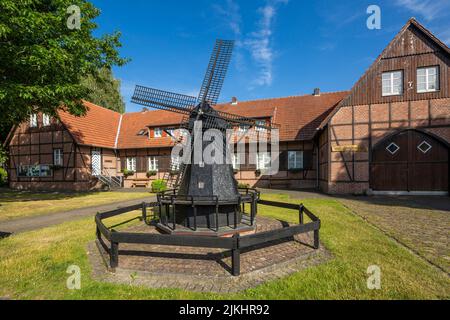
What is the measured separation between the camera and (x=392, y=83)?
1388cm

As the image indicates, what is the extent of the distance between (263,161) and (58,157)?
711 inches

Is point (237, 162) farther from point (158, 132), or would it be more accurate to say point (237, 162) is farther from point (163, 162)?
point (158, 132)

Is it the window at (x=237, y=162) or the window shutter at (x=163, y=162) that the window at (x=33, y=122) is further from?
the window at (x=237, y=162)

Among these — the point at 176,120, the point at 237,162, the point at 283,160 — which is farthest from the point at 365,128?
the point at 176,120

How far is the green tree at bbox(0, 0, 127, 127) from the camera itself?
9.79m

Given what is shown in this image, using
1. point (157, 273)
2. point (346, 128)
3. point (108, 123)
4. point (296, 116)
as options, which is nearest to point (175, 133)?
point (108, 123)

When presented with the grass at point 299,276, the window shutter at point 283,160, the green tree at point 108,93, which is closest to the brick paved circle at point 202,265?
the grass at point 299,276

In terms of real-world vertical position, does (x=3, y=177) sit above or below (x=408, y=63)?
below

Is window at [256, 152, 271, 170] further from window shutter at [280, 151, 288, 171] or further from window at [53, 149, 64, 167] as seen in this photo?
window at [53, 149, 64, 167]

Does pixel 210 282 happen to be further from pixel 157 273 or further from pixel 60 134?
pixel 60 134

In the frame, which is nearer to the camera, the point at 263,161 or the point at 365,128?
the point at 365,128

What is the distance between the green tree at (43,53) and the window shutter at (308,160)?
52.7 feet
